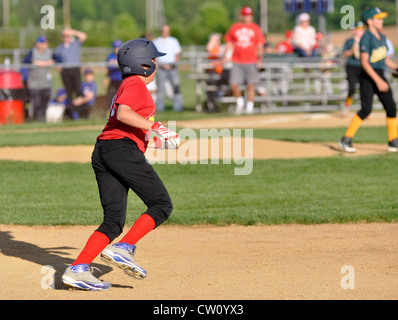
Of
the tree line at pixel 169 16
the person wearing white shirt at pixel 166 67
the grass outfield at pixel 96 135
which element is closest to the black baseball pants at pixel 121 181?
the grass outfield at pixel 96 135

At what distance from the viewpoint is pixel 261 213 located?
27.1 feet

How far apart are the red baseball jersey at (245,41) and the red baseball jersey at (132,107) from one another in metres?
12.9

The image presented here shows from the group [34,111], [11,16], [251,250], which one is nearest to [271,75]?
[34,111]

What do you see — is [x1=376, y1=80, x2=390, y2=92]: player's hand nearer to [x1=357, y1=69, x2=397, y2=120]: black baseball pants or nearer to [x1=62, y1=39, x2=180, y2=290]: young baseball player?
[x1=357, y1=69, x2=397, y2=120]: black baseball pants

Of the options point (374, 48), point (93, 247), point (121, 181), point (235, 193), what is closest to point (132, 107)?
point (121, 181)

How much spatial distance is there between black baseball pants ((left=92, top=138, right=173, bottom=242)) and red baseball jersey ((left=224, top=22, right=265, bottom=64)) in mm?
Result: 13006

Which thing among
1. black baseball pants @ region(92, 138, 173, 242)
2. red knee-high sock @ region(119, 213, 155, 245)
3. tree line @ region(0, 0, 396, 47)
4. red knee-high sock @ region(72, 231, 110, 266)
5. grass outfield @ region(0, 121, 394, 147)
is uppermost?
tree line @ region(0, 0, 396, 47)

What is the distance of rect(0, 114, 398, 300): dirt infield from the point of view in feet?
17.4

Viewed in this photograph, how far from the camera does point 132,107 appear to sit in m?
5.31

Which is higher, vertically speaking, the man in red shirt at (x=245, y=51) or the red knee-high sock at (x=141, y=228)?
the man in red shirt at (x=245, y=51)

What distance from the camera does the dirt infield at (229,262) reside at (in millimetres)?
5301

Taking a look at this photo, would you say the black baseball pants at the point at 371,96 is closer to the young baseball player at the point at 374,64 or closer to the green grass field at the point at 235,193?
Answer: the young baseball player at the point at 374,64

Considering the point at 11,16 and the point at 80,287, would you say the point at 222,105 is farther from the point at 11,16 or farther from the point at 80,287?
the point at 11,16

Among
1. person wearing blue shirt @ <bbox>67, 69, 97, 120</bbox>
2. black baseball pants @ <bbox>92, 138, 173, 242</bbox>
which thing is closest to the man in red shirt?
person wearing blue shirt @ <bbox>67, 69, 97, 120</bbox>
